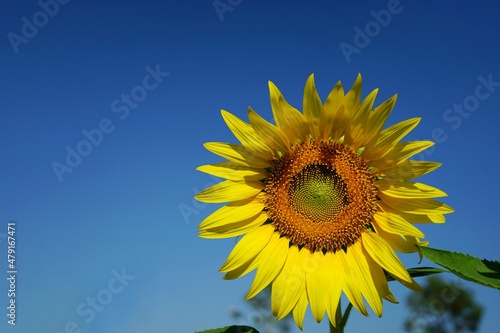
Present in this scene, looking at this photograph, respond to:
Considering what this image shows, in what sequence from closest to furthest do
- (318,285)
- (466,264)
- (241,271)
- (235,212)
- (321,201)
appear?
1. (466,264)
2. (318,285)
3. (241,271)
4. (235,212)
5. (321,201)

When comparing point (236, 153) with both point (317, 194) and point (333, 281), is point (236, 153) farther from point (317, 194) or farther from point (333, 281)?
point (333, 281)

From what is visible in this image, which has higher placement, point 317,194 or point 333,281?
point 317,194

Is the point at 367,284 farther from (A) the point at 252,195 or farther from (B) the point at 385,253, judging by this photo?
(A) the point at 252,195

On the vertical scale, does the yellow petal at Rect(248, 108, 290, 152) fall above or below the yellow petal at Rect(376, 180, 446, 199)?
above

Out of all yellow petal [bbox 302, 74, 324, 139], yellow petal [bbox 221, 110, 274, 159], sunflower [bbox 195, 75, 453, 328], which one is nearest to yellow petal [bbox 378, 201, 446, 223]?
sunflower [bbox 195, 75, 453, 328]

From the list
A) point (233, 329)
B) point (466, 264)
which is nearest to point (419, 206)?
point (466, 264)

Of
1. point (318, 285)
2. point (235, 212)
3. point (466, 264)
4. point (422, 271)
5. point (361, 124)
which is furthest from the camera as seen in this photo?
point (235, 212)

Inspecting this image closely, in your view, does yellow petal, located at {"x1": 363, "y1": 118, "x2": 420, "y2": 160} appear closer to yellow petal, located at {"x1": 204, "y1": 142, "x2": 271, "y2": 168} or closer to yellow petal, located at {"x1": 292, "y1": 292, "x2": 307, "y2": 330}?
yellow petal, located at {"x1": 204, "y1": 142, "x2": 271, "y2": 168}

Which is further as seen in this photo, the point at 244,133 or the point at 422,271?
the point at 244,133
